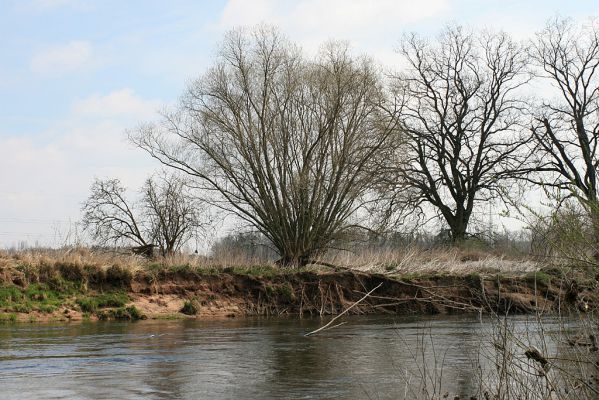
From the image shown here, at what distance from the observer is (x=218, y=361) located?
15.3 metres

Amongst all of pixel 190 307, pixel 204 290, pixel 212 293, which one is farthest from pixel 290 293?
pixel 190 307

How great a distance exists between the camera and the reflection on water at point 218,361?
38.6 ft

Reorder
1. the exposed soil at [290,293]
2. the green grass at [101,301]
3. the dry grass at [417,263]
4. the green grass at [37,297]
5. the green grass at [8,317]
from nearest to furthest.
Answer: the green grass at [8,317] → the green grass at [37,297] → the green grass at [101,301] → the exposed soil at [290,293] → the dry grass at [417,263]

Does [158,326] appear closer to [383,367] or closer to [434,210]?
[383,367]

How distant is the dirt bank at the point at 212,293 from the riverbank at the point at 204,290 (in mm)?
33

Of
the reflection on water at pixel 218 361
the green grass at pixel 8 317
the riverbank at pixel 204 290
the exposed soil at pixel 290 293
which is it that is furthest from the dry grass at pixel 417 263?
the green grass at pixel 8 317

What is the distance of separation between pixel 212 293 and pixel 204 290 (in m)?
0.32

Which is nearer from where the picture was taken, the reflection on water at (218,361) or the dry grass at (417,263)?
the reflection on water at (218,361)

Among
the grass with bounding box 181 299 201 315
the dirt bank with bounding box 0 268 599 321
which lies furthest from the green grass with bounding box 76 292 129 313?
the grass with bounding box 181 299 201 315

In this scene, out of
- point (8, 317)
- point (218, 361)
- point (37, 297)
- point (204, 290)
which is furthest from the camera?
point (204, 290)

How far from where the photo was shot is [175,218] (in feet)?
162

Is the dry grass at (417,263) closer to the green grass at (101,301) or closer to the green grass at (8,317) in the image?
the green grass at (101,301)

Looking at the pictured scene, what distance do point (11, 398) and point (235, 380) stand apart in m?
3.54

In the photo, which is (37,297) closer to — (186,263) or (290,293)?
(186,263)
